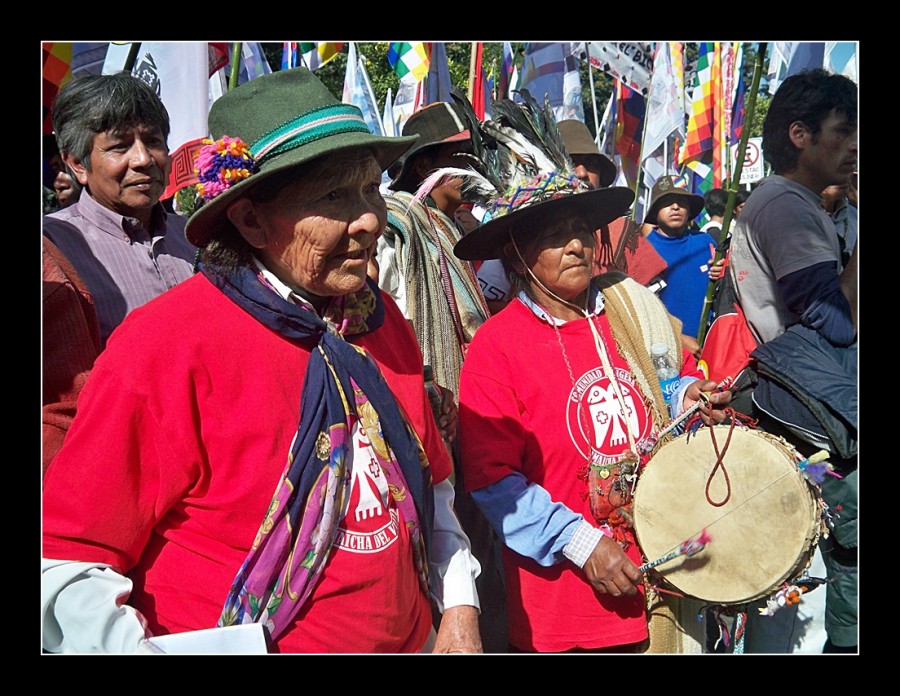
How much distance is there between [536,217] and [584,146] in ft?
11.5

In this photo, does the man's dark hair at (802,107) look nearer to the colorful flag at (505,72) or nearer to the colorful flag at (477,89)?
the colorful flag at (477,89)

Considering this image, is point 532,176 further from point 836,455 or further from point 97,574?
point 97,574

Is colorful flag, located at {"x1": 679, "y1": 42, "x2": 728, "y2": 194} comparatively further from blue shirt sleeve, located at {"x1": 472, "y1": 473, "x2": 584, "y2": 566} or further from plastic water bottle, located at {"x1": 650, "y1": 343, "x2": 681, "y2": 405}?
blue shirt sleeve, located at {"x1": 472, "y1": 473, "x2": 584, "y2": 566}

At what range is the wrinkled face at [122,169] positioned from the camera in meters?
3.46

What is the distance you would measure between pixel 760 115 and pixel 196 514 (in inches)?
886

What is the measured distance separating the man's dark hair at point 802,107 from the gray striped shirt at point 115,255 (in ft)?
8.64

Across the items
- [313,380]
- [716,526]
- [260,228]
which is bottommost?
[716,526]

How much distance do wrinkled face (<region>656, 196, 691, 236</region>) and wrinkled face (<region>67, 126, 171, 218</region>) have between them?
5.48 meters

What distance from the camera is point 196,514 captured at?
6.98 ft

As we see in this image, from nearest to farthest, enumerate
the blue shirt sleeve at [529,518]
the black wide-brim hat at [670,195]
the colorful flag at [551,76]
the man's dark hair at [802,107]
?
the blue shirt sleeve at [529,518]
the man's dark hair at [802,107]
the black wide-brim hat at [670,195]
the colorful flag at [551,76]

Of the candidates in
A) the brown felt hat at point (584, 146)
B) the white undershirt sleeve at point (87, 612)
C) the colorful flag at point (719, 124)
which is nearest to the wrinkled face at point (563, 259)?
the white undershirt sleeve at point (87, 612)

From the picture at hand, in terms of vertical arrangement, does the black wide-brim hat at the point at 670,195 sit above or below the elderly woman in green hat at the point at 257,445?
above

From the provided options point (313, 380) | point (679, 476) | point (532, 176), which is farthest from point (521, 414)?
point (313, 380)

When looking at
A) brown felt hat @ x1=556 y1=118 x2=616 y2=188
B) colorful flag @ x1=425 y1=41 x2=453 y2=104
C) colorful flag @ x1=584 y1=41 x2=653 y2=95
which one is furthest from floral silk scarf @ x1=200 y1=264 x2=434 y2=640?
colorful flag @ x1=584 y1=41 x2=653 y2=95
